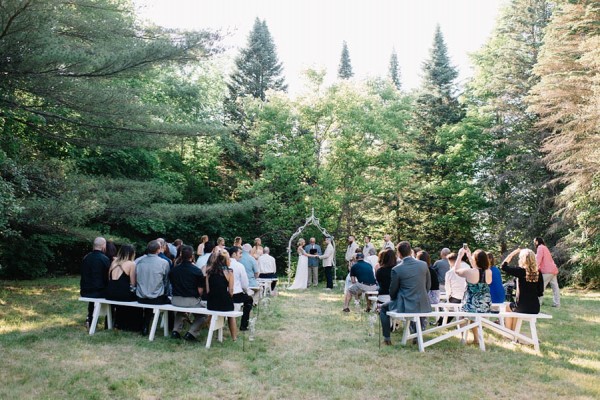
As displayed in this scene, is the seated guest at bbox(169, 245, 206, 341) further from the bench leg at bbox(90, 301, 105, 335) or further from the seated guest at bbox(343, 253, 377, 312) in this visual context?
the seated guest at bbox(343, 253, 377, 312)

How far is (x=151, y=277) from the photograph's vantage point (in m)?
6.95

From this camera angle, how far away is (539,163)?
58.7 feet

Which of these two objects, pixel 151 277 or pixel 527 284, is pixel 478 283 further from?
pixel 151 277

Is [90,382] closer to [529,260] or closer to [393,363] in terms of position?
[393,363]

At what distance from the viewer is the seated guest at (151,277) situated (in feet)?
22.7

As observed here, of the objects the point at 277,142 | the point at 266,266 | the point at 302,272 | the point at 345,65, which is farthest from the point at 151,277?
the point at 345,65

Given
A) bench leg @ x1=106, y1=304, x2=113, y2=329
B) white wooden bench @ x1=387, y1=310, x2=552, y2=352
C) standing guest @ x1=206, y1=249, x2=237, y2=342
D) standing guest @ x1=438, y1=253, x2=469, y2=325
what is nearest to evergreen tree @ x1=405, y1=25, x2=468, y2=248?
standing guest @ x1=438, y1=253, x2=469, y2=325

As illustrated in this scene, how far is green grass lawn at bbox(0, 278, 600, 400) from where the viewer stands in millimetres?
4508

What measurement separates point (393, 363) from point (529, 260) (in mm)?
2555

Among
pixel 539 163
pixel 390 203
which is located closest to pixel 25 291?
pixel 390 203

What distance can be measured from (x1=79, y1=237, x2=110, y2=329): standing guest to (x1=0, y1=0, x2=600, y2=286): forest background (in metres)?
1.77

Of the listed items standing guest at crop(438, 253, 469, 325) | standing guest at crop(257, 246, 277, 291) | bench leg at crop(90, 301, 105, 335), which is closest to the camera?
bench leg at crop(90, 301, 105, 335)

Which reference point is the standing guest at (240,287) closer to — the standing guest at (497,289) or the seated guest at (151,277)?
the seated guest at (151,277)

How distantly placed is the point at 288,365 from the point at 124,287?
3056 millimetres
